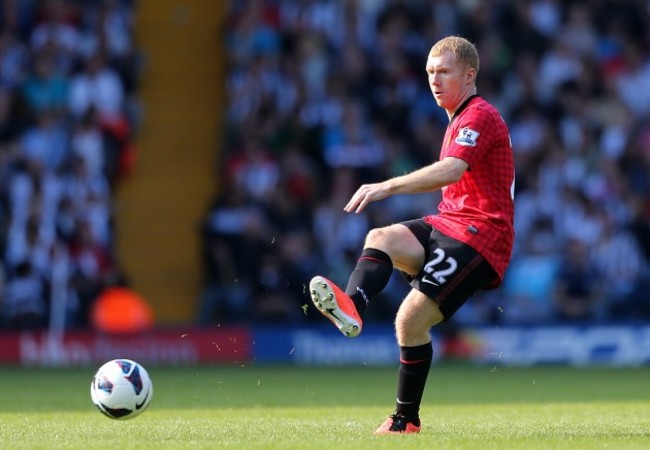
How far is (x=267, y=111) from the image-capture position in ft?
58.4

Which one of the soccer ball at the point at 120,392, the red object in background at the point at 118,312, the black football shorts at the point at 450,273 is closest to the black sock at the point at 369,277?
the black football shorts at the point at 450,273

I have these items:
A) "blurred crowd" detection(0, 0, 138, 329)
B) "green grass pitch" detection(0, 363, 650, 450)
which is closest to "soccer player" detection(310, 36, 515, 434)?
"green grass pitch" detection(0, 363, 650, 450)

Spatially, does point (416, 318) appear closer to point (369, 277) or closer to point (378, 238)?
point (369, 277)


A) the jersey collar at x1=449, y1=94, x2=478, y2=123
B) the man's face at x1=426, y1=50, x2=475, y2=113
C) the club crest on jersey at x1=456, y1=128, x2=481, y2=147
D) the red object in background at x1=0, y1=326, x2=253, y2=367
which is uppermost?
the man's face at x1=426, y1=50, x2=475, y2=113

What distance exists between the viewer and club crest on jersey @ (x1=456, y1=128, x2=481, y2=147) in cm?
746

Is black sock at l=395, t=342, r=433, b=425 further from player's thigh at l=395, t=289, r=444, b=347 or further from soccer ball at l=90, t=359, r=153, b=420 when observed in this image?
soccer ball at l=90, t=359, r=153, b=420

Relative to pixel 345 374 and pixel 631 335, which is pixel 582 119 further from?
pixel 345 374

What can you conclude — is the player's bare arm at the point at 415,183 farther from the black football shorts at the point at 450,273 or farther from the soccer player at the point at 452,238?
the black football shorts at the point at 450,273

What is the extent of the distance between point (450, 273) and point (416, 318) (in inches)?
12.8

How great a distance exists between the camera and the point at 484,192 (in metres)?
7.66

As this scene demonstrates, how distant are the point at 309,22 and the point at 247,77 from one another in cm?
134

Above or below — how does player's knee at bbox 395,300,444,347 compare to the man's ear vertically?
below

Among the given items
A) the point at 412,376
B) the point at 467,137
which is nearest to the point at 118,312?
the point at 412,376

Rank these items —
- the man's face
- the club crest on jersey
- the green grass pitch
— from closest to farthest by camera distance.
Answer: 1. the green grass pitch
2. the club crest on jersey
3. the man's face
